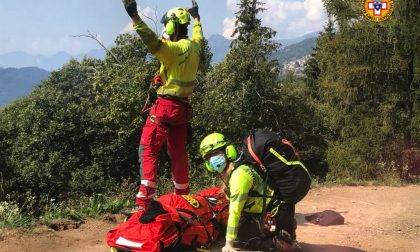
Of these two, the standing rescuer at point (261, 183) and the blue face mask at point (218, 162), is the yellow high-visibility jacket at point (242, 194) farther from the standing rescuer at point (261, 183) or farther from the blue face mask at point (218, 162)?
the blue face mask at point (218, 162)

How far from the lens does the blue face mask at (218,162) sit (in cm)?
474

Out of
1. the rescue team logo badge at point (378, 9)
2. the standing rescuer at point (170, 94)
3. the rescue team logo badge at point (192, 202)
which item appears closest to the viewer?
the rescue team logo badge at point (192, 202)

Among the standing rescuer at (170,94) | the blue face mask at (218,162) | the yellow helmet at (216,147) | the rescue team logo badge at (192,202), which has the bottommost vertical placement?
the rescue team logo badge at (192,202)

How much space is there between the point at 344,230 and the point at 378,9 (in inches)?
704

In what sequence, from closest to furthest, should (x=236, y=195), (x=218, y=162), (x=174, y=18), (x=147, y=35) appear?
(x=236, y=195) < (x=218, y=162) < (x=147, y=35) < (x=174, y=18)

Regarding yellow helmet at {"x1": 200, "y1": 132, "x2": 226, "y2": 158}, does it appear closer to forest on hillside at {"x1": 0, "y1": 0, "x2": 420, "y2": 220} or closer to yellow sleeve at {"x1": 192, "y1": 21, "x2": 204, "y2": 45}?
yellow sleeve at {"x1": 192, "y1": 21, "x2": 204, "y2": 45}

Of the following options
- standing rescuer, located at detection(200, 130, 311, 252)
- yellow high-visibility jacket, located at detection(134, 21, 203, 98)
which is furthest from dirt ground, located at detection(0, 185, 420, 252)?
yellow high-visibility jacket, located at detection(134, 21, 203, 98)

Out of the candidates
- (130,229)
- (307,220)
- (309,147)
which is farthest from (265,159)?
(309,147)

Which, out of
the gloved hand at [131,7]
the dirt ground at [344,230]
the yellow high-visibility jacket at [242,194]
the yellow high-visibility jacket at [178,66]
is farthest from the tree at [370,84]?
the gloved hand at [131,7]

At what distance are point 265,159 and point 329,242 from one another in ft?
5.73

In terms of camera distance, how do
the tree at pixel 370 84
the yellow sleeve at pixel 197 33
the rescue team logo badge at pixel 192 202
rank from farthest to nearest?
the tree at pixel 370 84, the yellow sleeve at pixel 197 33, the rescue team logo badge at pixel 192 202

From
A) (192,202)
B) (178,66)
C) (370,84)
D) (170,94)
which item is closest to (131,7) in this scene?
(178,66)

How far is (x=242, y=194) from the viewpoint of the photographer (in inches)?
180

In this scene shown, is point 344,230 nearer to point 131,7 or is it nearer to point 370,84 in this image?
point 131,7
